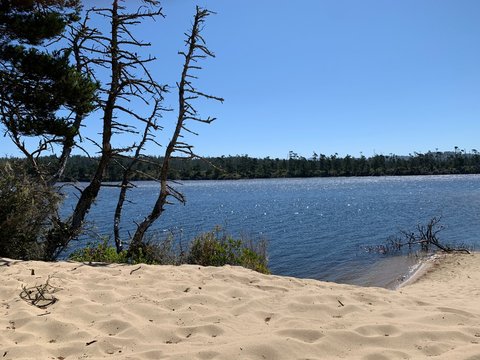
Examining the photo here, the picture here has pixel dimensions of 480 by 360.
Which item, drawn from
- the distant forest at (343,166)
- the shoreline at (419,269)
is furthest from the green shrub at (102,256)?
the distant forest at (343,166)

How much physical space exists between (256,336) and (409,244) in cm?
1855

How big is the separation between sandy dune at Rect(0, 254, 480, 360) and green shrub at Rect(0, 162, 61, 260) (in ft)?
5.77

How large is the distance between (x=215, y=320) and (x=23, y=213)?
5.40 meters

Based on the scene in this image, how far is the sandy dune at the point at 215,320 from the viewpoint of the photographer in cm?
365

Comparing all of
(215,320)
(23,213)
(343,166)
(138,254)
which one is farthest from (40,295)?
(343,166)

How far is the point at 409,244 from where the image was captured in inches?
806

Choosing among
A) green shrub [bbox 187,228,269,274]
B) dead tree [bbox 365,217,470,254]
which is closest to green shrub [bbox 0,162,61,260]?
green shrub [bbox 187,228,269,274]

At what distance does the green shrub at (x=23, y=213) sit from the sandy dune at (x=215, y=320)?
69.2 inches

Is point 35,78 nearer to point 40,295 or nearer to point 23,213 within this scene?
point 23,213

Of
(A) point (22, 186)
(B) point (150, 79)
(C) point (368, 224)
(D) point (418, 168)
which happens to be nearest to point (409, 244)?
(C) point (368, 224)

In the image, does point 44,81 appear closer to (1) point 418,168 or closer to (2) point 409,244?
(2) point 409,244

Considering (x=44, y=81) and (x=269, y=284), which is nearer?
(x=269, y=284)

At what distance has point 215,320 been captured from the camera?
4.52 meters

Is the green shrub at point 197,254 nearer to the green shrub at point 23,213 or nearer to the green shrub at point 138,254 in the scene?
the green shrub at point 138,254
